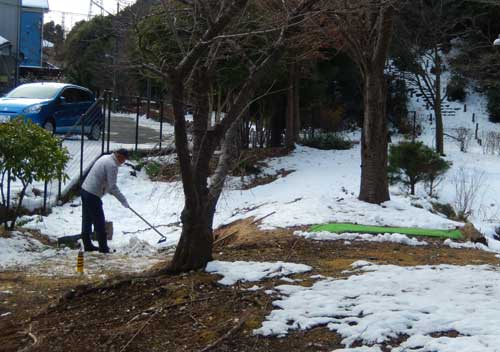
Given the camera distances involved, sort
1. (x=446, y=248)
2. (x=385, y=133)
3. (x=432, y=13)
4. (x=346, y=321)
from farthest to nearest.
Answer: (x=432, y=13) < (x=385, y=133) < (x=446, y=248) < (x=346, y=321)

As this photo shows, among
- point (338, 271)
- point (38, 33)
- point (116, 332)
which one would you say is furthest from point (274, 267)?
point (38, 33)

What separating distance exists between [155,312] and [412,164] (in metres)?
11.0

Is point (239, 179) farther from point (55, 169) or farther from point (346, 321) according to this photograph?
point (346, 321)

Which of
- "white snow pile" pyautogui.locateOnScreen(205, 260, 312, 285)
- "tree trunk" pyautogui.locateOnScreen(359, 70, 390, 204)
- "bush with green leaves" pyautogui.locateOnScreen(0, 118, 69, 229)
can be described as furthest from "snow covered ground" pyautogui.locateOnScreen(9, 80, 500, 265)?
"white snow pile" pyautogui.locateOnScreen(205, 260, 312, 285)

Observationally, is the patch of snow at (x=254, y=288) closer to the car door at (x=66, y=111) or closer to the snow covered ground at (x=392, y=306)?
the snow covered ground at (x=392, y=306)

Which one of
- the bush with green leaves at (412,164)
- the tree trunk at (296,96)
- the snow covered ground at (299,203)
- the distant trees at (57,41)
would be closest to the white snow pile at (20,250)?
the snow covered ground at (299,203)

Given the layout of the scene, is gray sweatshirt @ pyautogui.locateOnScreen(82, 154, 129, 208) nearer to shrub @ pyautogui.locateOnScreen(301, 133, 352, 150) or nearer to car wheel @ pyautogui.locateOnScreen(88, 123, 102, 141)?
car wheel @ pyautogui.locateOnScreen(88, 123, 102, 141)

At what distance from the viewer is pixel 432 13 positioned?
23.8 meters

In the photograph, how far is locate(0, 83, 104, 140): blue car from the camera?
15961 millimetres

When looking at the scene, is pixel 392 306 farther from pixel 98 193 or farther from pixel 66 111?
pixel 66 111

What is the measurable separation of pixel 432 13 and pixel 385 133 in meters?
14.1

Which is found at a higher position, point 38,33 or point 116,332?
point 38,33

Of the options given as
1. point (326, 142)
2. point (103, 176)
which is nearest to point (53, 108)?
point (103, 176)

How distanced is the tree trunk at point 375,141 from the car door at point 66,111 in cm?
856
